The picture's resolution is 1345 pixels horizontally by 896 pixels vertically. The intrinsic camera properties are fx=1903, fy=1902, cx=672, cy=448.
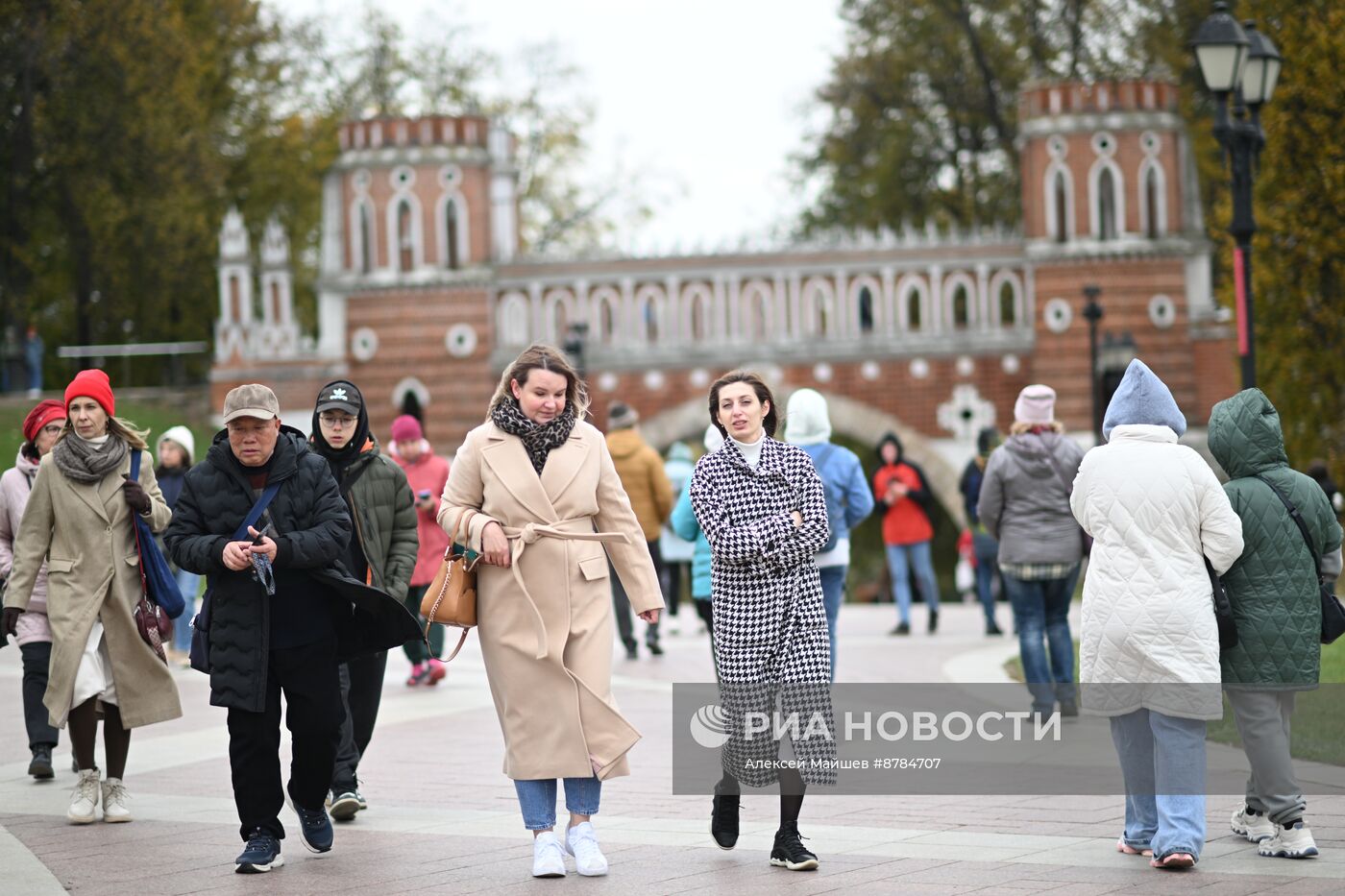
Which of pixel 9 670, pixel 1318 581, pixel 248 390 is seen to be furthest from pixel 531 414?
pixel 9 670

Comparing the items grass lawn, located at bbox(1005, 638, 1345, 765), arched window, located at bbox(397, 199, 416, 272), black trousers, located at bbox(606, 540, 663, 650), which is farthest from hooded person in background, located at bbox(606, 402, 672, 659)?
arched window, located at bbox(397, 199, 416, 272)

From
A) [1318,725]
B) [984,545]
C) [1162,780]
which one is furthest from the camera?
[984,545]

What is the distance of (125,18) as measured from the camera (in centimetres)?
3170

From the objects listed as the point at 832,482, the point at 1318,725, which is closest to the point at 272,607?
the point at 832,482

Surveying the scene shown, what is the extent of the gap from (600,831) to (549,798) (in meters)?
0.93

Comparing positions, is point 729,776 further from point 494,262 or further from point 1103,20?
point 1103,20

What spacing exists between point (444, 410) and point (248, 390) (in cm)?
2322

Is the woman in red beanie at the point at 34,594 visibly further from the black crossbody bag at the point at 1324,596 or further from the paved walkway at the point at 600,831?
the black crossbody bag at the point at 1324,596

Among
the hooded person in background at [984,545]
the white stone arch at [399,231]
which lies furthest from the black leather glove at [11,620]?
the white stone arch at [399,231]

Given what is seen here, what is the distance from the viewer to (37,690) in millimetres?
8633

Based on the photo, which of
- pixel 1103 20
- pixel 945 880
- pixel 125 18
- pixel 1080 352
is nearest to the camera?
pixel 945 880

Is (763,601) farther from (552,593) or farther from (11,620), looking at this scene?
(11,620)

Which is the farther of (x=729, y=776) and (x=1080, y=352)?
(x=1080, y=352)

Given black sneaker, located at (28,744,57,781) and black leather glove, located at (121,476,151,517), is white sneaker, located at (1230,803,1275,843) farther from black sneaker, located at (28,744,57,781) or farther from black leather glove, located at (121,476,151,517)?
black sneaker, located at (28,744,57,781)
